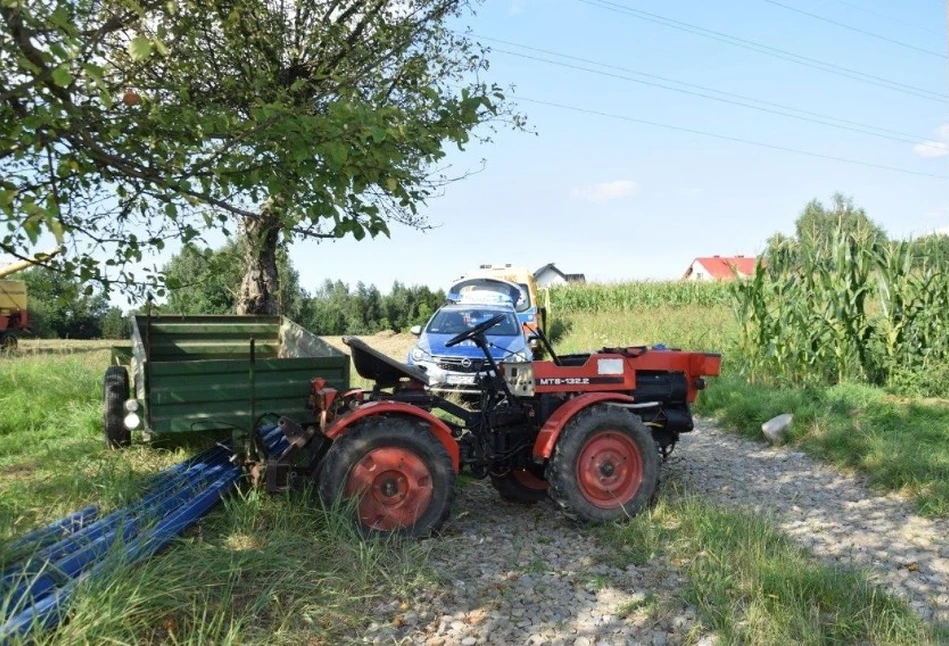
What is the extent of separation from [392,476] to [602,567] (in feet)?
4.49

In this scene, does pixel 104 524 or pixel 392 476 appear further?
pixel 392 476

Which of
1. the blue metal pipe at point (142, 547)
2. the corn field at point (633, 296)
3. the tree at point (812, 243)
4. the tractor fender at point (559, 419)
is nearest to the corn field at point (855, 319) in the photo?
the tree at point (812, 243)

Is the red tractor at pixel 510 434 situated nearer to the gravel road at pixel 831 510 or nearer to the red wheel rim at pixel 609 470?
the red wheel rim at pixel 609 470

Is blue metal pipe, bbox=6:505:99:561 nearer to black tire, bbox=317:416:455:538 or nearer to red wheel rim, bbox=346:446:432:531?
black tire, bbox=317:416:455:538

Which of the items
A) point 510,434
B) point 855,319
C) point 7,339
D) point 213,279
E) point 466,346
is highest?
point 213,279

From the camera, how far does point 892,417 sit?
27.2 ft

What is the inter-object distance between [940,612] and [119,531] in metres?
4.20

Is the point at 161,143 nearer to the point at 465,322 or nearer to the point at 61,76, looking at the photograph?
the point at 61,76

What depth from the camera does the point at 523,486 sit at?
5.73 metres

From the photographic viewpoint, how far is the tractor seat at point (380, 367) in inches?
200

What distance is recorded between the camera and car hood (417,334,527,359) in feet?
35.0

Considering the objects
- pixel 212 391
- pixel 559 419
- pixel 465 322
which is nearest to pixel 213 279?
pixel 212 391

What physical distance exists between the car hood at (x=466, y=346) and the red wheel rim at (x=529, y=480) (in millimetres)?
4804

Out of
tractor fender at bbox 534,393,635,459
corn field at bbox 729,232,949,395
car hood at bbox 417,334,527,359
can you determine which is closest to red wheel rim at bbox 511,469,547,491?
tractor fender at bbox 534,393,635,459
